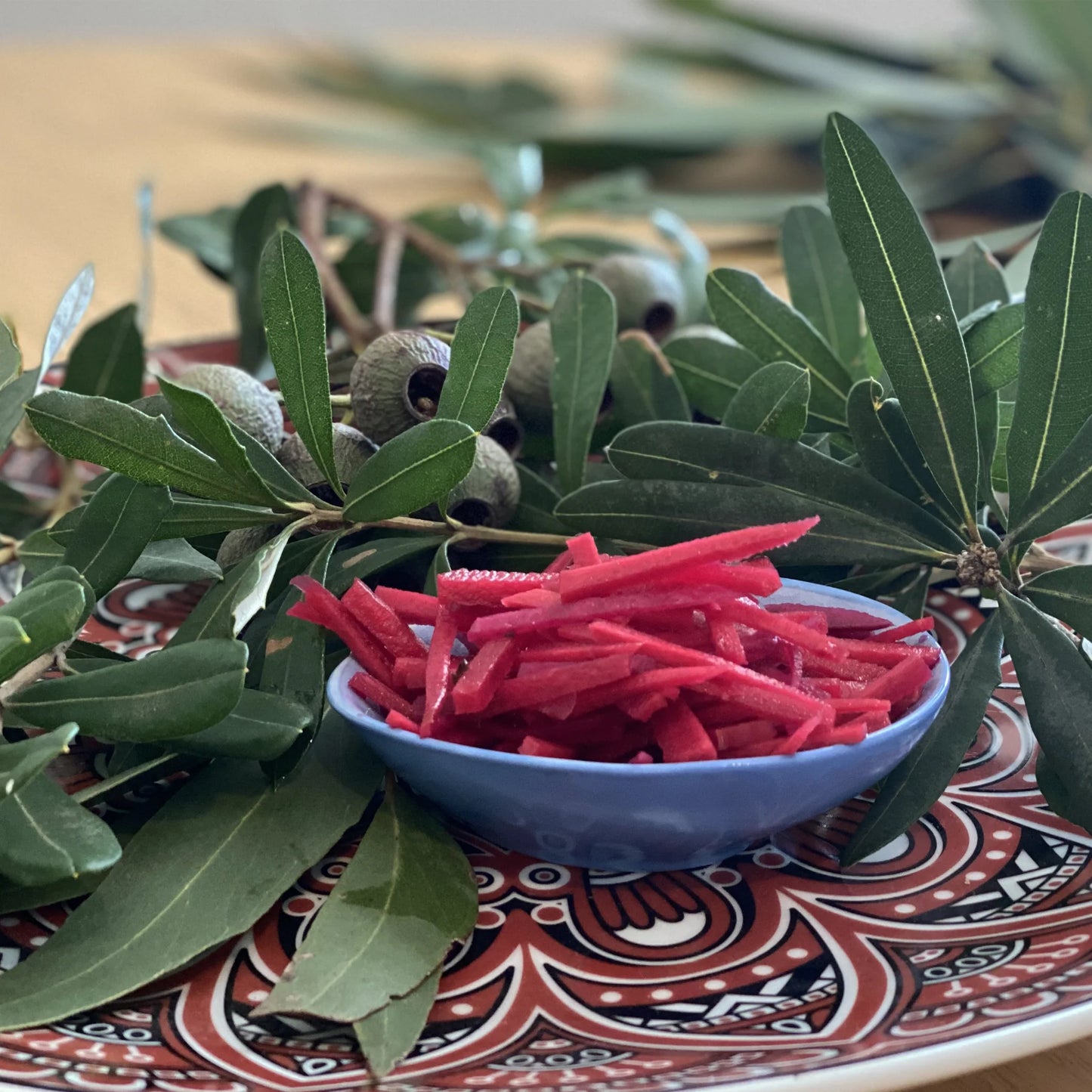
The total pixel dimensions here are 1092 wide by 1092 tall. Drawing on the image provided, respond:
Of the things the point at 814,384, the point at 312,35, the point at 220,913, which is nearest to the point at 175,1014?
the point at 220,913

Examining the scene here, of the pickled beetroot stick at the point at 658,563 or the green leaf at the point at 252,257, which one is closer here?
the pickled beetroot stick at the point at 658,563

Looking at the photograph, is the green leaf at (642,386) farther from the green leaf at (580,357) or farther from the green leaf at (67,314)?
the green leaf at (67,314)

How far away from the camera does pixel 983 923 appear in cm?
52

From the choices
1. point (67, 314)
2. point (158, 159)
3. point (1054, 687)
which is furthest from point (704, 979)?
point (158, 159)

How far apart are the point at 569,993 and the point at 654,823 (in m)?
0.07

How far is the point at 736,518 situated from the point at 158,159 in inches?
68.0

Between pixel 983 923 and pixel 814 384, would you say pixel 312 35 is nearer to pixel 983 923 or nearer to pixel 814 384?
pixel 814 384

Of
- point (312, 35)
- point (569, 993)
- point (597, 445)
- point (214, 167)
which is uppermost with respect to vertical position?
point (312, 35)

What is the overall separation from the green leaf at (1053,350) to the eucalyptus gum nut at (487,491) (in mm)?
227

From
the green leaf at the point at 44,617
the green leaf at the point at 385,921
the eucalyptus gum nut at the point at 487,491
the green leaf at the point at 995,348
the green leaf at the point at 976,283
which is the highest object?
the green leaf at the point at 976,283

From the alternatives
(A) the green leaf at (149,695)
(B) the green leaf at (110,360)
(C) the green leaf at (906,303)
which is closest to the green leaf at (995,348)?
(C) the green leaf at (906,303)

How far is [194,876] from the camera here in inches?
20.6

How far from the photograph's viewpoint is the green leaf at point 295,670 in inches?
21.9

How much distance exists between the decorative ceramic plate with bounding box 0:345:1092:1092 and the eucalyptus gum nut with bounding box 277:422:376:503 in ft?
0.51
